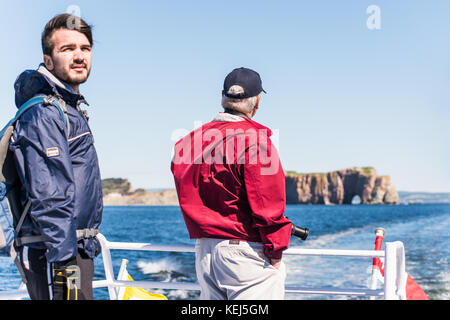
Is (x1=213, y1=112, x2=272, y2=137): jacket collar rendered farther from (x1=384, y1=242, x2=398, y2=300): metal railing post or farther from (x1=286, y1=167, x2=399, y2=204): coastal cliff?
(x1=286, y1=167, x2=399, y2=204): coastal cliff

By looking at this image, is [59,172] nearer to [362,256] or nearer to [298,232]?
[298,232]

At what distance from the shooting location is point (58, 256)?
205cm

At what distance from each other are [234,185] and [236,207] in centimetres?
11

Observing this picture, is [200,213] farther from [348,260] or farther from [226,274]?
[348,260]

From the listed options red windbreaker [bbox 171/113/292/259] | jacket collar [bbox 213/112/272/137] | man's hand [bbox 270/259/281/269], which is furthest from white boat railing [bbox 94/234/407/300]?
jacket collar [bbox 213/112/272/137]

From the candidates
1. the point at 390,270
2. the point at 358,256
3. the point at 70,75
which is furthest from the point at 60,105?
the point at 390,270

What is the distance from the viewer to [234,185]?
2.37 m

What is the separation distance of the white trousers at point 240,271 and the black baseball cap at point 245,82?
79cm

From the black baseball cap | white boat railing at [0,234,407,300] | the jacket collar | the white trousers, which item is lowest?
white boat railing at [0,234,407,300]

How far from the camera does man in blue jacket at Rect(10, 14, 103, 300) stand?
6.79 ft

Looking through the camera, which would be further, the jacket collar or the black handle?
the black handle

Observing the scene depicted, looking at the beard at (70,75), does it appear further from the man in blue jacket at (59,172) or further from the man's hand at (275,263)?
the man's hand at (275,263)

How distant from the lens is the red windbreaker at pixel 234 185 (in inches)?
90.5
